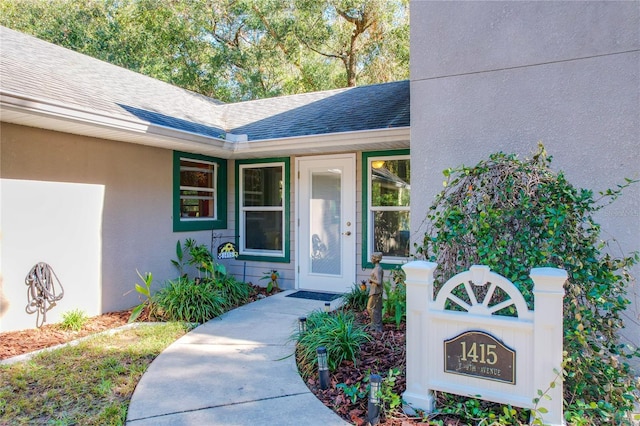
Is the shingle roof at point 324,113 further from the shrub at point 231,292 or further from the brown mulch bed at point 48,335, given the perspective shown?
the brown mulch bed at point 48,335

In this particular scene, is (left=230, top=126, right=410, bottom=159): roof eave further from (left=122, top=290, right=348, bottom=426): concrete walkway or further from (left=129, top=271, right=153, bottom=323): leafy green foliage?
(left=122, top=290, right=348, bottom=426): concrete walkway

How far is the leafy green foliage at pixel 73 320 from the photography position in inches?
190

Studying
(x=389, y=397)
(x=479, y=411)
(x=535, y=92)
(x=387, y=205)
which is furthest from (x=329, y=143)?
(x=479, y=411)

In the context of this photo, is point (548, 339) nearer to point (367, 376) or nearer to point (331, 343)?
point (367, 376)

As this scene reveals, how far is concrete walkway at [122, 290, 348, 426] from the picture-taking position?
2.80 metres

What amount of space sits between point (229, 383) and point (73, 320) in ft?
8.77

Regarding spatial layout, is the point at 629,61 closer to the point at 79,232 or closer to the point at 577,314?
the point at 577,314

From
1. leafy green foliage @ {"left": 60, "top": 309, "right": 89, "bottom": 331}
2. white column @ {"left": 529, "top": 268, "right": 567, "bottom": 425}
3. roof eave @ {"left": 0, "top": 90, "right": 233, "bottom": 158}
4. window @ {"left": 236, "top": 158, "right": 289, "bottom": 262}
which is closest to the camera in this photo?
white column @ {"left": 529, "top": 268, "right": 567, "bottom": 425}

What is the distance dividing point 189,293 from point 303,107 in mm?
4224

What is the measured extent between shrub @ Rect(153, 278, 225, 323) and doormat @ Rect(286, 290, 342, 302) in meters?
1.39

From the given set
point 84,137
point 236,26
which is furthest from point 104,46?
point 84,137

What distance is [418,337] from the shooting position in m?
2.79

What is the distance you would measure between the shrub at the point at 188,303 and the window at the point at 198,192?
54.0 inches

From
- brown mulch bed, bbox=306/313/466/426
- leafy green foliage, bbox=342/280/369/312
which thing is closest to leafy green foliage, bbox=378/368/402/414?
brown mulch bed, bbox=306/313/466/426
